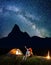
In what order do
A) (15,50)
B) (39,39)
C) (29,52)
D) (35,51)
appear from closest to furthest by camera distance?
(29,52)
(15,50)
(35,51)
(39,39)

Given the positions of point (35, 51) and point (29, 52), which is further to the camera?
point (35, 51)

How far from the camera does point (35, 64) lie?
887 inches

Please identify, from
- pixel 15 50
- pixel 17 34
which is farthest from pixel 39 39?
pixel 15 50

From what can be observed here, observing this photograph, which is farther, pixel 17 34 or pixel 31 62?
pixel 17 34

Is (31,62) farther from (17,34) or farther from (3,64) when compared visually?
(17,34)

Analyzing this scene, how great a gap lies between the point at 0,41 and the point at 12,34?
9136 millimetres

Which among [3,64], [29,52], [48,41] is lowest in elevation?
[3,64]

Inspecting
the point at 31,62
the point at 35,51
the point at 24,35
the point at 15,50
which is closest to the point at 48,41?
the point at 24,35

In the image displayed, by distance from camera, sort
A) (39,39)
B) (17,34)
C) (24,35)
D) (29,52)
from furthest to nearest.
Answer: (17,34)
(24,35)
(39,39)
(29,52)

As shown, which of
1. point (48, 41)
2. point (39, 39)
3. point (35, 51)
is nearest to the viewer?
point (35, 51)

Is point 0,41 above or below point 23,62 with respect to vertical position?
above

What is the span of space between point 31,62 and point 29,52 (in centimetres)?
557

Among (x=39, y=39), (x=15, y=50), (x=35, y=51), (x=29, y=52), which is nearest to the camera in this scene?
(x=29, y=52)

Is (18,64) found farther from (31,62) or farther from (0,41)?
(0,41)
